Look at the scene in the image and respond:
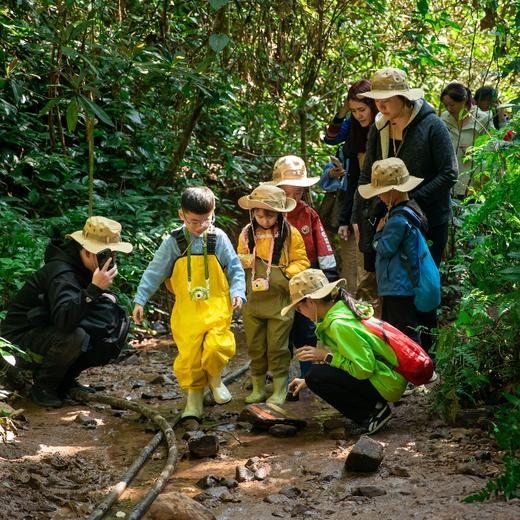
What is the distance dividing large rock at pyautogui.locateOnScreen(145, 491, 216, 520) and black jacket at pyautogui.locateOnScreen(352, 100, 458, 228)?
2773 mm

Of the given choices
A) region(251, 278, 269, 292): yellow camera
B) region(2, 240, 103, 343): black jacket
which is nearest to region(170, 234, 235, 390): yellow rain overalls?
region(251, 278, 269, 292): yellow camera

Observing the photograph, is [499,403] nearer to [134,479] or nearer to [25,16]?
[134,479]

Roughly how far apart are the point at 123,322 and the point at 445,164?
258 cm

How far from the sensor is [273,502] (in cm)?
409

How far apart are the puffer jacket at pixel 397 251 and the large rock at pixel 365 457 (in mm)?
1416

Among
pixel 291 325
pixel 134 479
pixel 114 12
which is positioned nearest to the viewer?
pixel 134 479

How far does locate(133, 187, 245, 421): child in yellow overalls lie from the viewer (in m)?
5.56

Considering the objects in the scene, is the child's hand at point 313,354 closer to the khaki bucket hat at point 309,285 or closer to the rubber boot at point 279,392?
the khaki bucket hat at point 309,285

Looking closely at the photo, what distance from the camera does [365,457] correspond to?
422 cm

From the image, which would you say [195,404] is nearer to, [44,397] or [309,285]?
[44,397]

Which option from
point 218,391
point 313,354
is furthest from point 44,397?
point 313,354

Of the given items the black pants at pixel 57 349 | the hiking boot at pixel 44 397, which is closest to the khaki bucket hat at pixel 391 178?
the black pants at pixel 57 349

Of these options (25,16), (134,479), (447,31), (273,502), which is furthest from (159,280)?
(447,31)

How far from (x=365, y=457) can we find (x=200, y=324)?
68.3 inches
